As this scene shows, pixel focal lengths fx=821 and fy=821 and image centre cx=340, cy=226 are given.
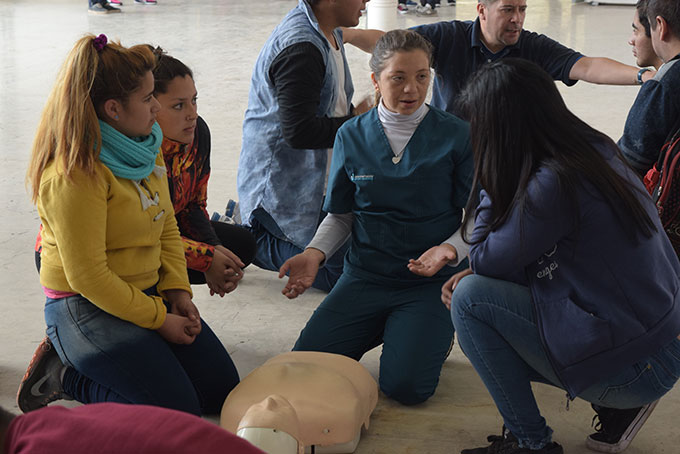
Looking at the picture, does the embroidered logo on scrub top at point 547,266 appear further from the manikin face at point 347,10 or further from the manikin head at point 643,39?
the manikin face at point 347,10

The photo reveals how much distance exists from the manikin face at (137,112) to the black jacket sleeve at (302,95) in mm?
825

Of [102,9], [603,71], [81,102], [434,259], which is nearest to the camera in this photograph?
[81,102]

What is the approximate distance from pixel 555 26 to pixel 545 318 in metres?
8.22

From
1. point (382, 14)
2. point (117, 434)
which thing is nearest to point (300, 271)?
point (117, 434)

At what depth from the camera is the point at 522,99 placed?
181cm

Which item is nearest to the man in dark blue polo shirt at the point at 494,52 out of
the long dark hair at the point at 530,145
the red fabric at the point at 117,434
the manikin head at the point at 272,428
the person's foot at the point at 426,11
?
the long dark hair at the point at 530,145

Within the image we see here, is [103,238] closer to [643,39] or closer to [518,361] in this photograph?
[518,361]

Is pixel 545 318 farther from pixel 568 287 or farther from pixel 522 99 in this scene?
pixel 522 99

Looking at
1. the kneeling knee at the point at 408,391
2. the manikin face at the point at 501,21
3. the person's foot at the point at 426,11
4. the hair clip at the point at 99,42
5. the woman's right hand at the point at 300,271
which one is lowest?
the kneeling knee at the point at 408,391

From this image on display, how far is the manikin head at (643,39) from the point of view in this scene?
8.67 ft

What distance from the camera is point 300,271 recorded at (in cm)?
244

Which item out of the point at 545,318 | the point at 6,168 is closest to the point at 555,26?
the point at 6,168

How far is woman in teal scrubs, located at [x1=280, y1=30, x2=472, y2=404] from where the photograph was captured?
245 cm

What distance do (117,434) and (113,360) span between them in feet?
3.77
